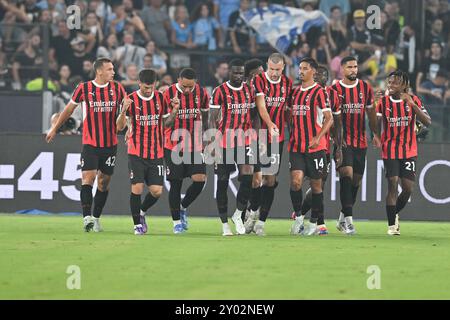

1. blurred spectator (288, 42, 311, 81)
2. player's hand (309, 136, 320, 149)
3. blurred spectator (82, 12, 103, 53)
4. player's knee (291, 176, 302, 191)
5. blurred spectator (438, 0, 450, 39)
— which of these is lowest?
player's knee (291, 176, 302, 191)

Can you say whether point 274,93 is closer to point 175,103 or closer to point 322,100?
point 322,100

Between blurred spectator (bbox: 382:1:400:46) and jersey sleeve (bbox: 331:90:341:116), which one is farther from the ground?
blurred spectator (bbox: 382:1:400:46)

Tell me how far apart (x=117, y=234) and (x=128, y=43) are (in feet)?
26.9

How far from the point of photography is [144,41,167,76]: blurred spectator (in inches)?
875

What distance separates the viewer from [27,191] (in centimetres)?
1942

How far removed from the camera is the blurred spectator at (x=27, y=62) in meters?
20.1

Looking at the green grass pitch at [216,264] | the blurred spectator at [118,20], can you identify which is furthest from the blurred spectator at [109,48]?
the green grass pitch at [216,264]

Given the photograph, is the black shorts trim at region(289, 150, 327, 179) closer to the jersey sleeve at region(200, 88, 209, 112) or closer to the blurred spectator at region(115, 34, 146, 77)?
the jersey sleeve at region(200, 88, 209, 112)

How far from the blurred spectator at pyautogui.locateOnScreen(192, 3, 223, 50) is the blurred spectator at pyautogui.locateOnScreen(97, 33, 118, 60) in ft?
5.55

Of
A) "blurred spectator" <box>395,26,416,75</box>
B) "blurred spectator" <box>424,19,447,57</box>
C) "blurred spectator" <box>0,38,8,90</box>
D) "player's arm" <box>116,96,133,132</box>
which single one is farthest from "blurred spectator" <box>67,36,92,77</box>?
"player's arm" <box>116,96,133,132</box>

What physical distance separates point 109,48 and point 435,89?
21.1ft

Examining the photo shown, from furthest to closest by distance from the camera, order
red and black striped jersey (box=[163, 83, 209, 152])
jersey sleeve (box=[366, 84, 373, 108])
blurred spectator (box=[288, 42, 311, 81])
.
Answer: blurred spectator (box=[288, 42, 311, 81])
jersey sleeve (box=[366, 84, 373, 108])
red and black striped jersey (box=[163, 83, 209, 152])
